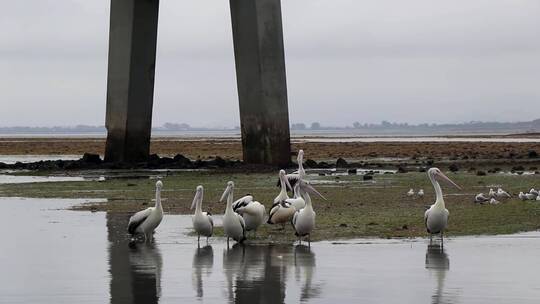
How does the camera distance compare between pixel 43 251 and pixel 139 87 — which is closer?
pixel 43 251

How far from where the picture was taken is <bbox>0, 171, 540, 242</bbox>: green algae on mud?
19594 millimetres

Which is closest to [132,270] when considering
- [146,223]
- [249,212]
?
[146,223]

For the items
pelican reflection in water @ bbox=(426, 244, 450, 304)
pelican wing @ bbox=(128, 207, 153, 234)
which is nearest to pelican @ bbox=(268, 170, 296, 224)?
pelican wing @ bbox=(128, 207, 153, 234)

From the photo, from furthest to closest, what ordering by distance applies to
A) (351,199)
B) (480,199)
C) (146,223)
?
(351,199)
(480,199)
(146,223)

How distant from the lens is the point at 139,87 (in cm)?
4169

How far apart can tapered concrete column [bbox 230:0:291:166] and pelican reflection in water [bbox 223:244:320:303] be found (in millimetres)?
20861

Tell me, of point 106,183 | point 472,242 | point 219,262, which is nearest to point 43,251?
point 219,262

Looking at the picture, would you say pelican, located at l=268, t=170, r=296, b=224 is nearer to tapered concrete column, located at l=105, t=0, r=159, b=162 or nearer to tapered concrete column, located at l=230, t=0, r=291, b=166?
tapered concrete column, located at l=230, t=0, r=291, b=166

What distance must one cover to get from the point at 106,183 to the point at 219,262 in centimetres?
1730

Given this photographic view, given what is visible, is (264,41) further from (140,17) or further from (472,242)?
(472,242)

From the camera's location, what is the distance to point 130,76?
135 feet

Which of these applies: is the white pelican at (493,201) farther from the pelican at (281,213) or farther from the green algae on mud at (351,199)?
the pelican at (281,213)

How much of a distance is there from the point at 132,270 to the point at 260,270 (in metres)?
1.69

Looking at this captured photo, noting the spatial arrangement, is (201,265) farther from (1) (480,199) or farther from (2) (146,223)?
(1) (480,199)
